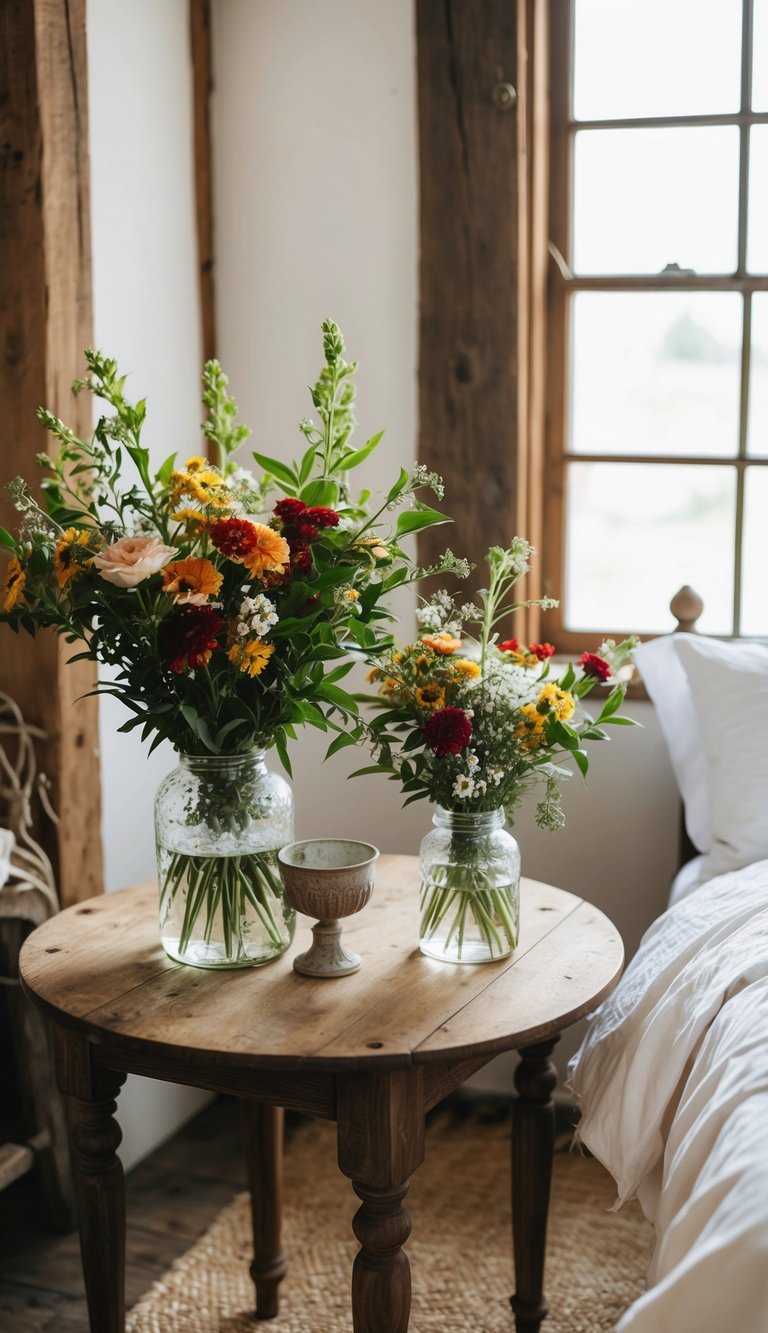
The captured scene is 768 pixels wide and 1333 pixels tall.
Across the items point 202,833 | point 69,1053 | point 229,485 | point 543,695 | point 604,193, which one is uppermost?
point 604,193

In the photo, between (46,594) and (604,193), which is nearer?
(46,594)

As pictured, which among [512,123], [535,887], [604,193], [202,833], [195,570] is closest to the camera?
[195,570]

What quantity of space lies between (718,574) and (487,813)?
3.62ft

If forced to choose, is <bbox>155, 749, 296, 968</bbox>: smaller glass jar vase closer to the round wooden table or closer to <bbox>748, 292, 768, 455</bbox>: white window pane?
the round wooden table

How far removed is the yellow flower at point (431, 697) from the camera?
1.63m

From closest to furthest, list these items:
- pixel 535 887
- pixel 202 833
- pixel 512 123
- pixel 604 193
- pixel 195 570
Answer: pixel 195 570 < pixel 202 833 < pixel 535 887 < pixel 512 123 < pixel 604 193

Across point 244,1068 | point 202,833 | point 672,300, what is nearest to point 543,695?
point 202,833

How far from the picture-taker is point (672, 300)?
2.51 m

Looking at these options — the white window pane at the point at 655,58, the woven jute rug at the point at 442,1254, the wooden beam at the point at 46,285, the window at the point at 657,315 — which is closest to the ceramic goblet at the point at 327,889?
the wooden beam at the point at 46,285

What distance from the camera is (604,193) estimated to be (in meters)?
2.52

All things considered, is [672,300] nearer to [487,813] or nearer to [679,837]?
[679,837]

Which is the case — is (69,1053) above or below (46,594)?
below

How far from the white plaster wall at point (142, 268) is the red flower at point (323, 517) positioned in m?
0.90

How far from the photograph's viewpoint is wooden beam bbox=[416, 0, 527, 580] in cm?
237
